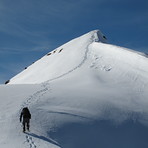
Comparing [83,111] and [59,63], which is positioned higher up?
[59,63]

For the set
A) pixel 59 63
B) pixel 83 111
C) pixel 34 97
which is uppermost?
pixel 59 63

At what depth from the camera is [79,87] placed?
27.1 m

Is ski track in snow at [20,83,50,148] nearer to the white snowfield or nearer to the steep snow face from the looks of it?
the white snowfield

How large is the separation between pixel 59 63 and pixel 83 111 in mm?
26698

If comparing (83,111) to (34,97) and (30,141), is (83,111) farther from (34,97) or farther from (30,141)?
(30,141)

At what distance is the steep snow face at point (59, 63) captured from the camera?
133ft

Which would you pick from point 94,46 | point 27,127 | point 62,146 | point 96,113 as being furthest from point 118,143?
point 94,46

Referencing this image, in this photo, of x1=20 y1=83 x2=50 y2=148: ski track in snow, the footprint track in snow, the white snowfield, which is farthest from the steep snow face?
the footprint track in snow

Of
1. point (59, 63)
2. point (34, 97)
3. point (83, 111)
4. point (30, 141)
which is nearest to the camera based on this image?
point (30, 141)

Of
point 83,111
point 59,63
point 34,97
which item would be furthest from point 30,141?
point 59,63

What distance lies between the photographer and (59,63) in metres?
46.3

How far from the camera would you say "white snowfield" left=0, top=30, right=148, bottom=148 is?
1606 centimetres

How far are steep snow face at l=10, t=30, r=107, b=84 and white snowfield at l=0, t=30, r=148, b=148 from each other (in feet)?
25.1

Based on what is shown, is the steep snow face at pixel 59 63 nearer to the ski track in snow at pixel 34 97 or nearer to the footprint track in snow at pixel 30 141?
the ski track in snow at pixel 34 97
